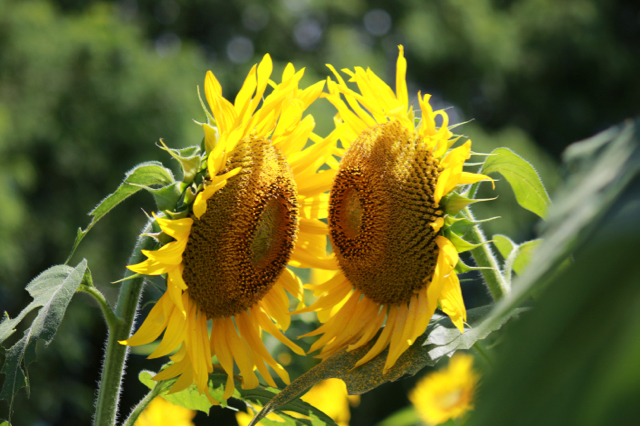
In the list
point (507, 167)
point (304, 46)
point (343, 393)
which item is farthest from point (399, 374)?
point (304, 46)

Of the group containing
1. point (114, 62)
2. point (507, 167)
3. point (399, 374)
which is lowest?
point (399, 374)

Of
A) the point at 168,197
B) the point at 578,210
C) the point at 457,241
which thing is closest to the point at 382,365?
the point at 457,241

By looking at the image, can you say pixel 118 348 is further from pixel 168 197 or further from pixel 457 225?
pixel 457 225

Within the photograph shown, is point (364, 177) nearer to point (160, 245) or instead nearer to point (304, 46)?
point (160, 245)

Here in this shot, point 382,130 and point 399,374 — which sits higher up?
point 382,130

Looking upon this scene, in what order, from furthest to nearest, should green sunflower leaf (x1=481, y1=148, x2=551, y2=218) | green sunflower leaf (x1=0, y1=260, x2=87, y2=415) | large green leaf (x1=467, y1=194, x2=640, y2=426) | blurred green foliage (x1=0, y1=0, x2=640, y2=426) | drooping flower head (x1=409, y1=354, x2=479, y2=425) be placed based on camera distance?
blurred green foliage (x1=0, y1=0, x2=640, y2=426) < drooping flower head (x1=409, y1=354, x2=479, y2=425) < green sunflower leaf (x1=481, y1=148, x2=551, y2=218) < green sunflower leaf (x1=0, y1=260, x2=87, y2=415) < large green leaf (x1=467, y1=194, x2=640, y2=426)

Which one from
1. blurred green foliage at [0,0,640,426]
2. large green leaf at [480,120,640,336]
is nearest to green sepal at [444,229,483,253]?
large green leaf at [480,120,640,336]

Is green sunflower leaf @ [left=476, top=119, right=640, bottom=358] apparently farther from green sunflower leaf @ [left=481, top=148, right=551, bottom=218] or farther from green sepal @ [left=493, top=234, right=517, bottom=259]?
green sepal @ [left=493, top=234, right=517, bottom=259]
